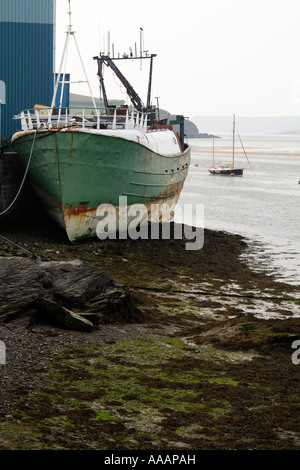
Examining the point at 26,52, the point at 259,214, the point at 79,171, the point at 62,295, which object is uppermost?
the point at 26,52

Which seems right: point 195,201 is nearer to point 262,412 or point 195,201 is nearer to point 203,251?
point 203,251

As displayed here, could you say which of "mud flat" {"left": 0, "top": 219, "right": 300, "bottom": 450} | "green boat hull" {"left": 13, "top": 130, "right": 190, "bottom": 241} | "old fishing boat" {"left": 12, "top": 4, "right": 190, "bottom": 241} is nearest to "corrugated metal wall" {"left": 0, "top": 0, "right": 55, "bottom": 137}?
"old fishing boat" {"left": 12, "top": 4, "right": 190, "bottom": 241}

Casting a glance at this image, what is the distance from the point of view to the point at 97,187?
16781 millimetres

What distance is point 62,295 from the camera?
9.22 metres

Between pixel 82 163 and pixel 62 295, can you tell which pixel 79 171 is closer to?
pixel 82 163

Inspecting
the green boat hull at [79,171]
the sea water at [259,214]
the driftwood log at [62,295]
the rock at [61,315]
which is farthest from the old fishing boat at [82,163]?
the rock at [61,315]

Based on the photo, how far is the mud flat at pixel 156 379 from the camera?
5.50 metres

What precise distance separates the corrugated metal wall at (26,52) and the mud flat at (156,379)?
13935 millimetres

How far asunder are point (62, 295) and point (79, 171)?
7.47 metres

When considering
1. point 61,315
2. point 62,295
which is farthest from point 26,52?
point 61,315

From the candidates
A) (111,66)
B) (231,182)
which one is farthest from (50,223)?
(231,182)

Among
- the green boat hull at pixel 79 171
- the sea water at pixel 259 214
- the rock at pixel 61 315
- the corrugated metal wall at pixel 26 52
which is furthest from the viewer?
the corrugated metal wall at pixel 26 52

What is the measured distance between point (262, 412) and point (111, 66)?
66.6ft

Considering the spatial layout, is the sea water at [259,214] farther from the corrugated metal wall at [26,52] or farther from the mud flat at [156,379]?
the corrugated metal wall at [26,52]
